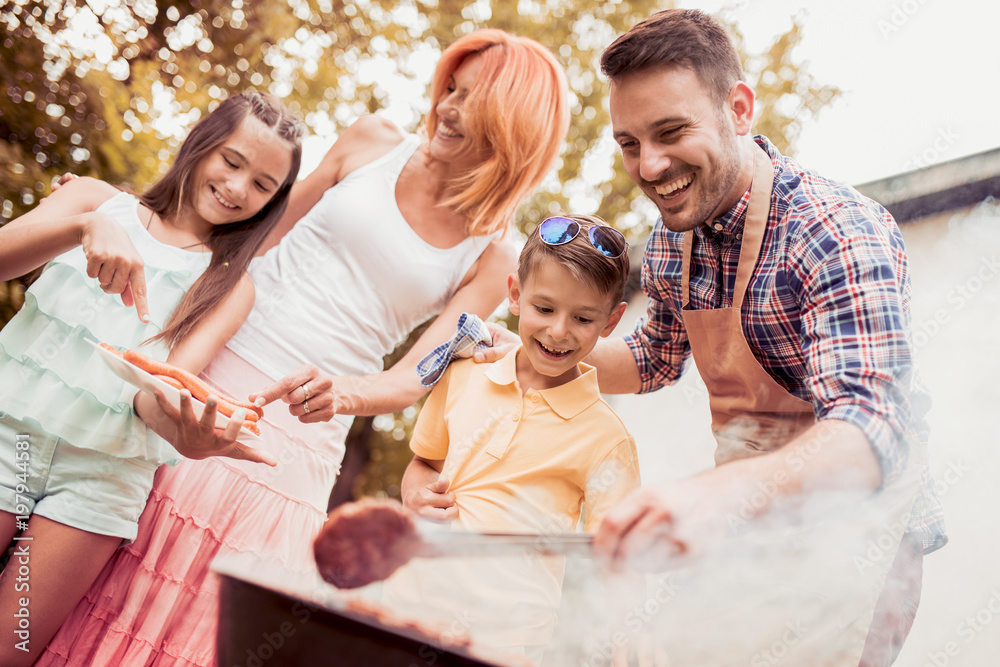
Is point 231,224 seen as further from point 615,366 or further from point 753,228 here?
point 753,228

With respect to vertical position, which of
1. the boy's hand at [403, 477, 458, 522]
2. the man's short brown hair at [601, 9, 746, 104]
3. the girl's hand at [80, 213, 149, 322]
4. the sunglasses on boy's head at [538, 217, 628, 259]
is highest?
the man's short brown hair at [601, 9, 746, 104]

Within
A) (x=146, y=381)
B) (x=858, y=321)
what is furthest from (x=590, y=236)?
(x=146, y=381)

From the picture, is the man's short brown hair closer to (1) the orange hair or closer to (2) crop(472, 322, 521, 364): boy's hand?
(1) the orange hair

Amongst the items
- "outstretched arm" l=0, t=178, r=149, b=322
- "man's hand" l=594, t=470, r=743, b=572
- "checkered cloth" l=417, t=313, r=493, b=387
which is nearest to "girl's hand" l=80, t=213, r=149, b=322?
"outstretched arm" l=0, t=178, r=149, b=322

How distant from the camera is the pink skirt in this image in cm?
171

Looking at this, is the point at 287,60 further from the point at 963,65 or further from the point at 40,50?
the point at 963,65

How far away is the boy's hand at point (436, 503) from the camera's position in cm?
166

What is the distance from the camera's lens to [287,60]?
20.8ft

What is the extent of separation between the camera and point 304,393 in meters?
1.72

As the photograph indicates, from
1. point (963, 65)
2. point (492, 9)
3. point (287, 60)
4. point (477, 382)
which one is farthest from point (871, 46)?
point (492, 9)

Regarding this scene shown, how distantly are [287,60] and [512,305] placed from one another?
5.43 meters

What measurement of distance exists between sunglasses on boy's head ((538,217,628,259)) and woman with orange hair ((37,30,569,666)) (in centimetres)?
42

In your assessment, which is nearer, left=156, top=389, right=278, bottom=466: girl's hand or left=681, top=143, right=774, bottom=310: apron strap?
left=156, top=389, right=278, bottom=466: girl's hand

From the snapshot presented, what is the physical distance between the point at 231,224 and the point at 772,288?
5.51 feet
